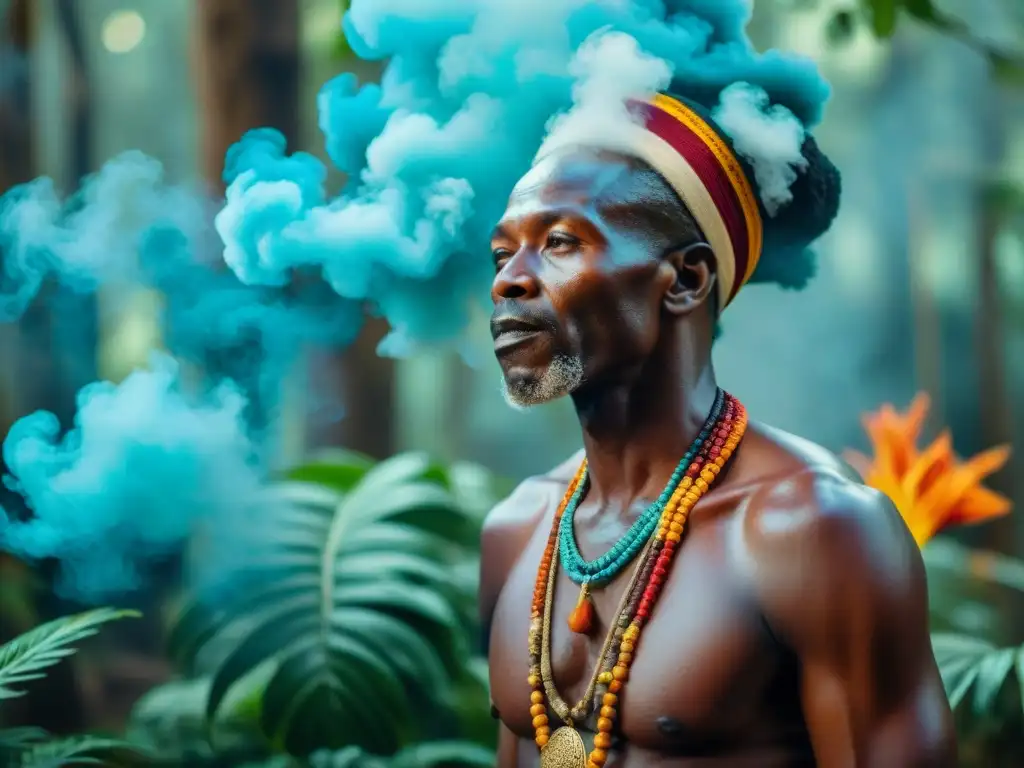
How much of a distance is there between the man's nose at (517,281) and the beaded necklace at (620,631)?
0.34 metres

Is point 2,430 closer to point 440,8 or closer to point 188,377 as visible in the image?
point 188,377

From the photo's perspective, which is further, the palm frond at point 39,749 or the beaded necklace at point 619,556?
the palm frond at point 39,749

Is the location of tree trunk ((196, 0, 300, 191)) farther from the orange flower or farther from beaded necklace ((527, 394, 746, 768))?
beaded necklace ((527, 394, 746, 768))

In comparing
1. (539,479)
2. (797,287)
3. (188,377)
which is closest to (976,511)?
(797,287)

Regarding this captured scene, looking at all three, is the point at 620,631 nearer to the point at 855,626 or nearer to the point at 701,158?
the point at 855,626

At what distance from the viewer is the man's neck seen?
58.4 inches

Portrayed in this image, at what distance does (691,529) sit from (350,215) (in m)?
0.76

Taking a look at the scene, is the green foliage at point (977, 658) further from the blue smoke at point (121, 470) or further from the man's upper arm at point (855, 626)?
the blue smoke at point (121, 470)

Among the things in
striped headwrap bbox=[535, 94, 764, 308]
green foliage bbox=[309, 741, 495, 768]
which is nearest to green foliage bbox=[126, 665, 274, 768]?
green foliage bbox=[309, 741, 495, 768]

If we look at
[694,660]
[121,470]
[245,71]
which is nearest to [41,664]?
[121,470]

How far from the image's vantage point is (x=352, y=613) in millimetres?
2373

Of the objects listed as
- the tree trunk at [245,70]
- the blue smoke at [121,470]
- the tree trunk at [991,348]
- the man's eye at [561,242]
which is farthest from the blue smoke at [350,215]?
the tree trunk at [991,348]

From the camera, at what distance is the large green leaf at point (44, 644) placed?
5.19ft

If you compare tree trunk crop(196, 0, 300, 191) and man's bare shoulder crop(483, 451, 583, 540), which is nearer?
man's bare shoulder crop(483, 451, 583, 540)
